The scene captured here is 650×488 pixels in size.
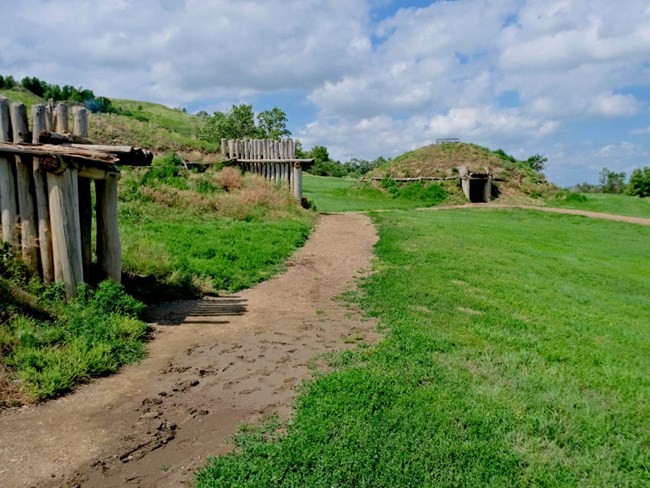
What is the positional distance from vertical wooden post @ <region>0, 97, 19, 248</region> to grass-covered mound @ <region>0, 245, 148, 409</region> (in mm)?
243

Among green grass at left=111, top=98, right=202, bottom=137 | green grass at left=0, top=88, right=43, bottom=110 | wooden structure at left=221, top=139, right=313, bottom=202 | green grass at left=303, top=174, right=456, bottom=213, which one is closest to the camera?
wooden structure at left=221, top=139, right=313, bottom=202

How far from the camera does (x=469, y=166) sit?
1423 inches

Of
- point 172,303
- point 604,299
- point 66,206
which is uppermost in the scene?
point 66,206

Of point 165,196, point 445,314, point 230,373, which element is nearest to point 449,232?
point 165,196

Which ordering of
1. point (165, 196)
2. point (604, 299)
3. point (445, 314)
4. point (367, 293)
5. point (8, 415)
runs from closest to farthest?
point (8, 415), point (445, 314), point (367, 293), point (604, 299), point (165, 196)

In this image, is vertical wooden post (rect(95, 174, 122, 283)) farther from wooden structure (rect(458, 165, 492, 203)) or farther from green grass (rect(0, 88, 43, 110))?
green grass (rect(0, 88, 43, 110))

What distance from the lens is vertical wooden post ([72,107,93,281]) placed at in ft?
24.3

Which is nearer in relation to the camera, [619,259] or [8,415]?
[8,415]

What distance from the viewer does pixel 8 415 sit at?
4547mm

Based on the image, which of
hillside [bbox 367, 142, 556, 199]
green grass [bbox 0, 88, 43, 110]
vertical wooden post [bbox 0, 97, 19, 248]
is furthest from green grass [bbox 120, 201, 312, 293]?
green grass [bbox 0, 88, 43, 110]

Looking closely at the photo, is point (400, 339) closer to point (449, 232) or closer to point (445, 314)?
point (445, 314)

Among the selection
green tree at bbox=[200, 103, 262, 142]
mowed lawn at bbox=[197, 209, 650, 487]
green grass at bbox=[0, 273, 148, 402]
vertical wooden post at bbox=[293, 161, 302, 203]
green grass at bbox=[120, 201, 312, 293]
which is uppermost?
green tree at bbox=[200, 103, 262, 142]

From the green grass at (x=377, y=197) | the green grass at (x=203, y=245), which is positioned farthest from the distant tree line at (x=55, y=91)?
the green grass at (x=203, y=245)

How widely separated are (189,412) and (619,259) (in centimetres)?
1722
